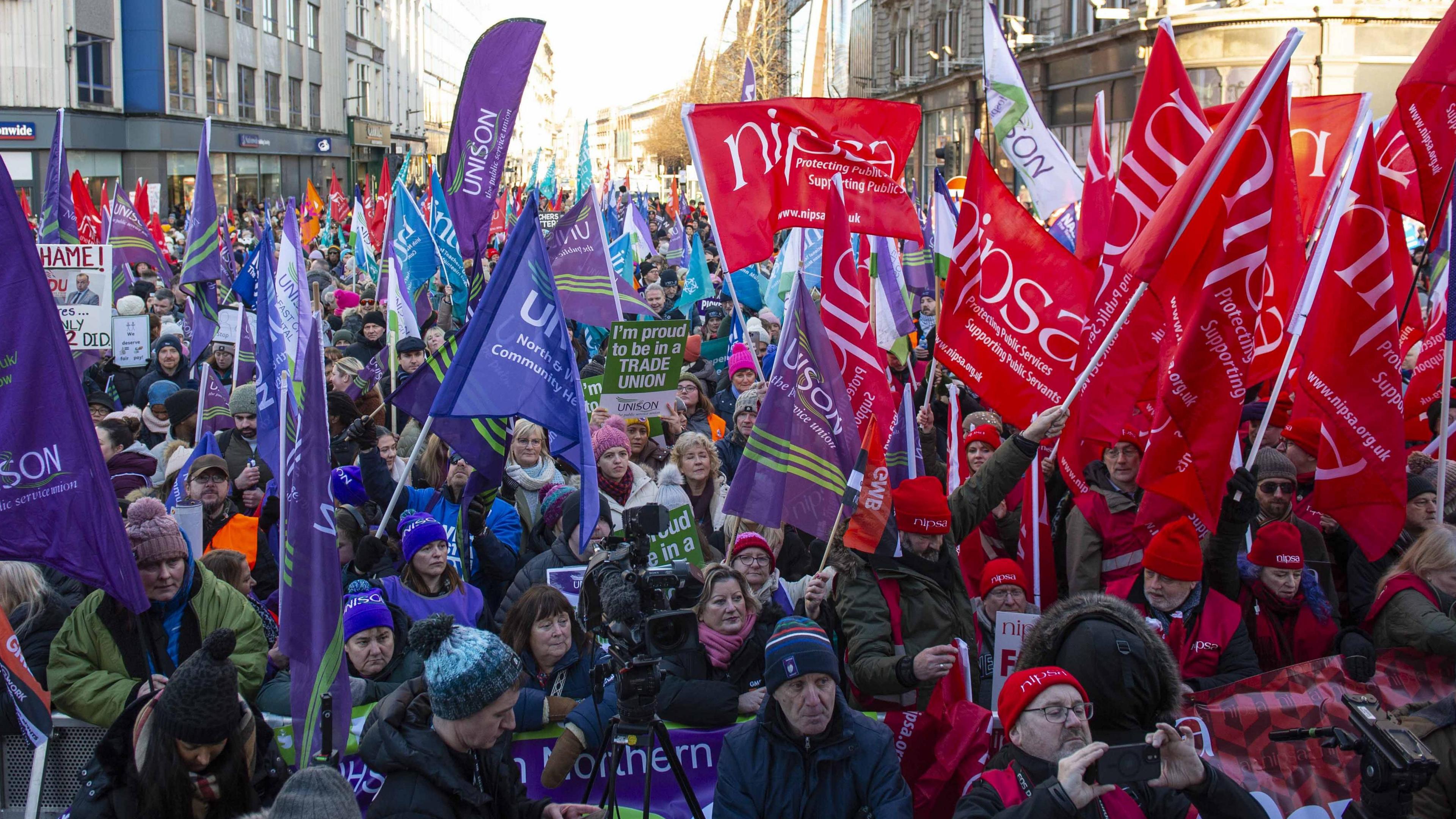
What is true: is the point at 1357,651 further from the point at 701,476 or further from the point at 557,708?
the point at 701,476

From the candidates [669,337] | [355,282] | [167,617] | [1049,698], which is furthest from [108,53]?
[1049,698]

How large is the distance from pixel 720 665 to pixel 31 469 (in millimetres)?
2256

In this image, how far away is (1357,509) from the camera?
17.7 ft

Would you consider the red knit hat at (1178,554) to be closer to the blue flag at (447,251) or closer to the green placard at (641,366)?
the green placard at (641,366)

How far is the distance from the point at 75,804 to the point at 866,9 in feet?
215

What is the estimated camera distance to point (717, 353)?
1218 cm

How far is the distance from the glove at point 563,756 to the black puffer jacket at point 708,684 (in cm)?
29

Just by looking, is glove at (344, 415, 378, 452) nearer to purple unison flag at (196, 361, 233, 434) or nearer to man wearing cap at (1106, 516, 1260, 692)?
purple unison flag at (196, 361, 233, 434)

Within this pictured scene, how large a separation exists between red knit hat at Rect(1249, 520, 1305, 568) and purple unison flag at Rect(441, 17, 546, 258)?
573cm

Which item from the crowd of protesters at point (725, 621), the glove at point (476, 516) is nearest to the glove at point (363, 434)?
the crowd of protesters at point (725, 621)

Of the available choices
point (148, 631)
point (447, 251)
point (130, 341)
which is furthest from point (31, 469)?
point (447, 251)

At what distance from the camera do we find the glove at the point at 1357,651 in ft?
11.3

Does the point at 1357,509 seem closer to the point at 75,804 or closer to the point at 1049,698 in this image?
the point at 1049,698

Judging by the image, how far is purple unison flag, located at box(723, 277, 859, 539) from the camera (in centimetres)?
543
